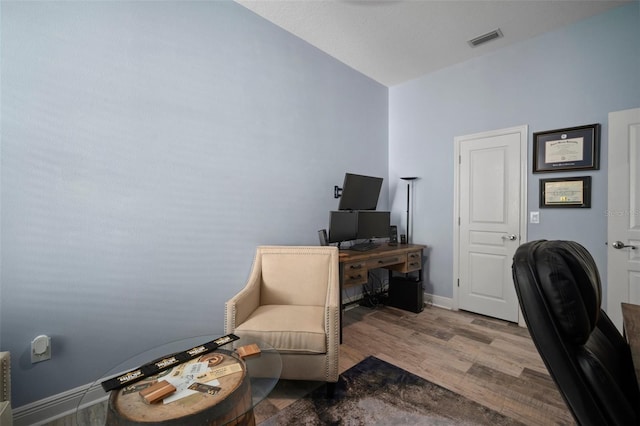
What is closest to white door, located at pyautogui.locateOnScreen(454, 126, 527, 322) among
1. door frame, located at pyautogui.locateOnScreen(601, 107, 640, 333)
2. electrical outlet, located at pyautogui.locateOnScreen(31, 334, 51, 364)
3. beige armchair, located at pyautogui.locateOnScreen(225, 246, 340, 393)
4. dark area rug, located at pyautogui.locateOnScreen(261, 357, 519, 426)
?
door frame, located at pyautogui.locateOnScreen(601, 107, 640, 333)

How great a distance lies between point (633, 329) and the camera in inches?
35.5

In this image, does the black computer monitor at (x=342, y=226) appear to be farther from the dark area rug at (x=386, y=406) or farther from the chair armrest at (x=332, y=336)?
the dark area rug at (x=386, y=406)

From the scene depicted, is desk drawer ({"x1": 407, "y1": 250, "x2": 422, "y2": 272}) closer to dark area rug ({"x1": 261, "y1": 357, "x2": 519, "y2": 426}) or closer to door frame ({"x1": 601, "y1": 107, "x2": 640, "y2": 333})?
dark area rug ({"x1": 261, "y1": 357, "x2": 519, "y2": 426})

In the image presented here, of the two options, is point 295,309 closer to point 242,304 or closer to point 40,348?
point 242,304

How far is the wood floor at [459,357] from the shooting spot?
5.50 feet

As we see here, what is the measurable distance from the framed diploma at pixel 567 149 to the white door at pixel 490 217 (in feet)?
0.43

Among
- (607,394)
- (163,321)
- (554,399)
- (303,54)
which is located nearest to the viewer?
(607,394)

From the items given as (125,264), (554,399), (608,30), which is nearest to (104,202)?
(125,264)

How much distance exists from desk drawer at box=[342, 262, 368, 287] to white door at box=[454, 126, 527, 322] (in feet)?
4.45

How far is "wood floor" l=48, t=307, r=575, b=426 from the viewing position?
1.68 m

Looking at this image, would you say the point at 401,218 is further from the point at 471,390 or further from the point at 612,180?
the point at 471,390

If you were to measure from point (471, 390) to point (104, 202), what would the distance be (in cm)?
263

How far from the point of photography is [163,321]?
1971 mm

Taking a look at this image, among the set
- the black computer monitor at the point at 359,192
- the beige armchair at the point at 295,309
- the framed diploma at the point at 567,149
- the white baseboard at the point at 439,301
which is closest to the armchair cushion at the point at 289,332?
the beige armchair at the point at 295,309
